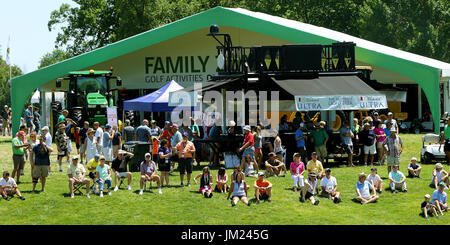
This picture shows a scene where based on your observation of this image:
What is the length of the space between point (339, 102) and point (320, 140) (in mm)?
1339

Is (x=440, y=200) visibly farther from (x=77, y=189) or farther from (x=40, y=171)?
(x=40, y=171)

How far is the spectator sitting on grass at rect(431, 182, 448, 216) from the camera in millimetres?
14844

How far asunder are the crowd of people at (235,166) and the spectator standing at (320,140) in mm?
27

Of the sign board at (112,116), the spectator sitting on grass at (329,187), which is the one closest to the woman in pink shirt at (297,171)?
the spectator sitting on grass at (329,187)

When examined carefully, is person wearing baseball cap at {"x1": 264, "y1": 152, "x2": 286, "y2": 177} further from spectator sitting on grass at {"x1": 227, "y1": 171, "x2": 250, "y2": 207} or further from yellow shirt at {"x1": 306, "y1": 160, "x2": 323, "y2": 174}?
spectator sitting on grass at {"x1": 227, "y1": 171, "x2": 250, "y2": 207}

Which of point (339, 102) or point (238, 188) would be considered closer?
point (238, 188)

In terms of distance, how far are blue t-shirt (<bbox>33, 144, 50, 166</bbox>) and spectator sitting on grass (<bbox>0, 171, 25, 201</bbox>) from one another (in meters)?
1.00

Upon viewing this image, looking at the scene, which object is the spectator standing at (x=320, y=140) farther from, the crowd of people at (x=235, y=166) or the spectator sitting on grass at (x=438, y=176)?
the spectator sitting on grass at (x=438, y=176)

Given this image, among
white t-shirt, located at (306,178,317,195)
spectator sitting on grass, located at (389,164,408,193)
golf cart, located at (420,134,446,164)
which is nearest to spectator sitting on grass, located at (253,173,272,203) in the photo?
white t-shirt, located at (306,178,317,195)

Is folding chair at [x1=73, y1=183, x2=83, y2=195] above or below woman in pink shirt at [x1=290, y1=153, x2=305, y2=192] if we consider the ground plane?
below

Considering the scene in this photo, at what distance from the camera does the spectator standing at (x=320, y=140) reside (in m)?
19.6

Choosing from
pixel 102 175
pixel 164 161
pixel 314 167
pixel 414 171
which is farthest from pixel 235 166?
pixel 414 171

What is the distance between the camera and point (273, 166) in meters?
18.5

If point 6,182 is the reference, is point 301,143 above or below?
above
